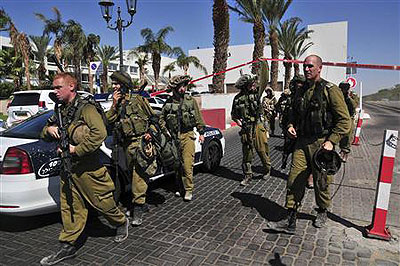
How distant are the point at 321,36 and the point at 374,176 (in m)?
42.3

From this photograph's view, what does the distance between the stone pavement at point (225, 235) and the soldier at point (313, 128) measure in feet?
1.07

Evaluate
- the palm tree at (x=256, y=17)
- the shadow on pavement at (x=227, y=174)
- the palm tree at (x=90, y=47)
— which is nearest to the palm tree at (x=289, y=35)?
the palm tree at (x=256, y=17)

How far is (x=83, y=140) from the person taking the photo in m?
A: 2.81

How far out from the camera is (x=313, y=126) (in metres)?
3.30

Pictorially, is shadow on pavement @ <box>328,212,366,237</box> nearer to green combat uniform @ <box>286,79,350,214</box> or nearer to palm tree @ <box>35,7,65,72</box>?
green combat uniform @ <box>286,79,350,214</box>

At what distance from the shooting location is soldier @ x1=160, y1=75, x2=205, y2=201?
4520mm

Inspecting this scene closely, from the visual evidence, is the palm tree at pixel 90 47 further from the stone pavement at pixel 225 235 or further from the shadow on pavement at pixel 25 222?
the stone pavement at pixel 225 235

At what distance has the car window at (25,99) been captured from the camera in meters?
10.00

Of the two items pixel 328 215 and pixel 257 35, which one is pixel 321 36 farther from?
pixel 328 215

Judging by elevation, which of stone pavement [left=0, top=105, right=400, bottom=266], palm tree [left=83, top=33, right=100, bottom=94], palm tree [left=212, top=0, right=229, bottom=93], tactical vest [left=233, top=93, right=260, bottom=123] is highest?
palm tree [left=83, top=33, right=100, bottom=94]

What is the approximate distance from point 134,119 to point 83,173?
1050mm

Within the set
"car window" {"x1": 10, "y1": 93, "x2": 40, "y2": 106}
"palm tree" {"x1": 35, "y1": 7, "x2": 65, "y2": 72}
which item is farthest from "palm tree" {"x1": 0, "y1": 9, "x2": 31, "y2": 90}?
"car window" {"x1": 10, "y1": 93, "x2": 40, "y2": 106}

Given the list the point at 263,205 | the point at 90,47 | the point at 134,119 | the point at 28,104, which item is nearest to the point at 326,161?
the point at 263,205

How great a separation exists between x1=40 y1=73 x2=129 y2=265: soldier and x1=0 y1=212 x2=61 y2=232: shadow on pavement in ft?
3.36
